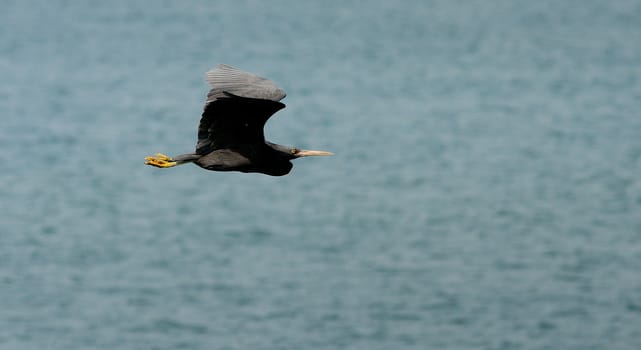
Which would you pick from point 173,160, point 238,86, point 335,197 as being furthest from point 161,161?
point 335,197

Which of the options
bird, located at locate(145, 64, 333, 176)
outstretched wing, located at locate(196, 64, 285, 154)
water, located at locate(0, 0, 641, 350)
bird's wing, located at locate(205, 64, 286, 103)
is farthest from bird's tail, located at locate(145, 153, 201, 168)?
water, located at locate(0, 0, 641, 350)

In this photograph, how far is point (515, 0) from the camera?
6600 cm

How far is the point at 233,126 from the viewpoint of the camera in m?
10.2

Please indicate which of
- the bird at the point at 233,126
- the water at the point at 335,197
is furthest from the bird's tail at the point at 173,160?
the water at the point at 335,197

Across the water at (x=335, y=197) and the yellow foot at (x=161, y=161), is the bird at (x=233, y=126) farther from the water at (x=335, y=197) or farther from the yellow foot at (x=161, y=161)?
the water at (x=335, y=197)

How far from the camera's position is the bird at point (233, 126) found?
388 inches

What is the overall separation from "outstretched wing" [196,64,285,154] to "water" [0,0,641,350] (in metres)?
11.6

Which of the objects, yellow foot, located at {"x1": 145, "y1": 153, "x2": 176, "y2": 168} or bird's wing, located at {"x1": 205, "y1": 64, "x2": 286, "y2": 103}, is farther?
yellow foot, located at {"x1": 145, "y1": 153, "x2": 176, "y2": 168}

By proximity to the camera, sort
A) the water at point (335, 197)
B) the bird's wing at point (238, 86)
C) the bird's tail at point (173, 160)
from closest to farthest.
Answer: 1. the bird's wing at point (238, 86)
2. the bird's tail at point (173, 160)
3. the water at point (335, 197)

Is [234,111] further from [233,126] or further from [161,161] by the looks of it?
[161,161]

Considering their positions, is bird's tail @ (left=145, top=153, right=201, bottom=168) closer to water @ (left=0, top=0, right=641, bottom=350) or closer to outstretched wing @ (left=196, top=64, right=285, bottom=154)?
outstretched wing @ (left=196, top=64, right=285, bottom=154)

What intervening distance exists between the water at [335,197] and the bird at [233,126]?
11.5 metres

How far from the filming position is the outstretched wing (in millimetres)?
9812

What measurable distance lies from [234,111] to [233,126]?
0.68ft
